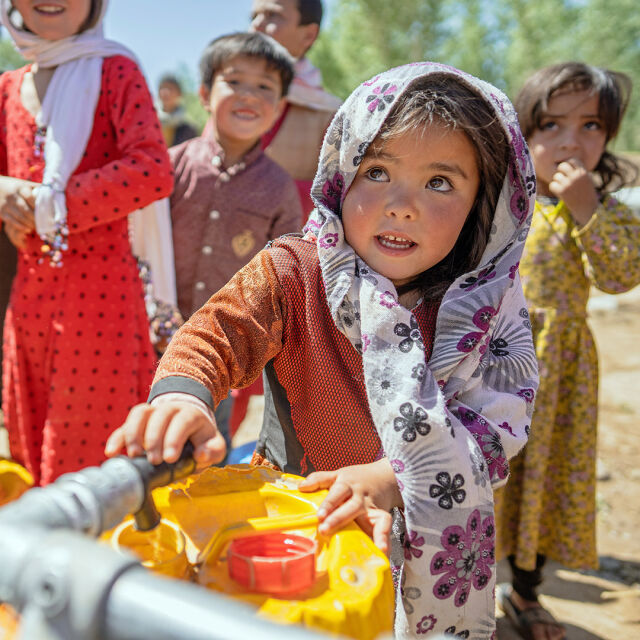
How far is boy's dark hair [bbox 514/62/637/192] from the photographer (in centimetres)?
250

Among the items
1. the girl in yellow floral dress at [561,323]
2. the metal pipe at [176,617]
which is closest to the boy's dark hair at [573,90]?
the girl in yellow floral dress at [561,323]

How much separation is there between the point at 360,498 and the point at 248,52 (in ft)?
7.49

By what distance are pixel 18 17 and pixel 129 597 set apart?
240 cm

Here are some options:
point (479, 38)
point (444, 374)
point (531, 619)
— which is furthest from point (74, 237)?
point (479, 38)

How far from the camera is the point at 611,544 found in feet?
10.7

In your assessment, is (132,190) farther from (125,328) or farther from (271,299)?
(271,299)

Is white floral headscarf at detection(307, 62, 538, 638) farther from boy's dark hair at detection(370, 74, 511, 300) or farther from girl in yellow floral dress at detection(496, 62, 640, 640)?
girl in yellow floral dress at detection(496, 62, 640, 640)

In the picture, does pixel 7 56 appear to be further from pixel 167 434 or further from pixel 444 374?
pixel 167 434

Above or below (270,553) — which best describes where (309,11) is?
above

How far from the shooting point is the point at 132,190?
2158 millimetres

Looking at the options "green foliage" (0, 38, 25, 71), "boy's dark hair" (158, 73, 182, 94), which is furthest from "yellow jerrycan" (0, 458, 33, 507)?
"green foliage" (0, 38, 25, 71)

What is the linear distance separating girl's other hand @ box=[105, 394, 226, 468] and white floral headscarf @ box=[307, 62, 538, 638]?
36cm

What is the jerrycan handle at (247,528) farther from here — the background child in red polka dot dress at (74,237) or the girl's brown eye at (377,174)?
the background child in red polka dot dress at (74,237)

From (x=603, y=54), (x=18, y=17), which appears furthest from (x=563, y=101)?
(x=603, y=54)
